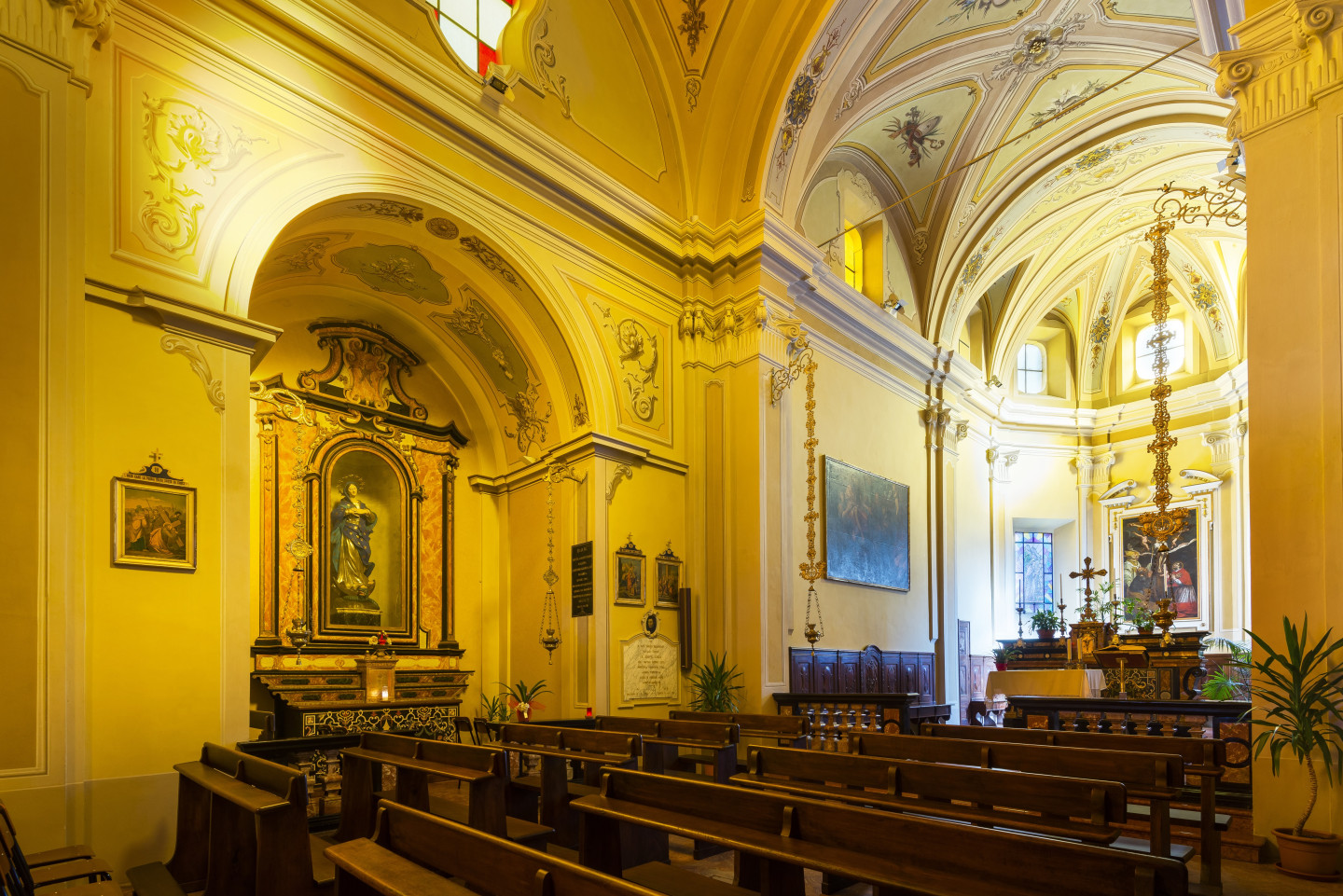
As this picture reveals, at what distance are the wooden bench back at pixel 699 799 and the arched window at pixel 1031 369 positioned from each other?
19118 mm

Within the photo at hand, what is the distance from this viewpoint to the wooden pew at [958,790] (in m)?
3.07

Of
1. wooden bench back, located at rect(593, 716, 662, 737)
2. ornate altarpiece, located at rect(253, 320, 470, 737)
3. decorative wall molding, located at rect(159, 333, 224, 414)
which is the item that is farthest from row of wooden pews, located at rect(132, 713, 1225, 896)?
ornate altarpiece, located at rect(253, 320, 470, 737)

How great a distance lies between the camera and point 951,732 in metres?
5.69

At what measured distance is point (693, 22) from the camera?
10.8 meters

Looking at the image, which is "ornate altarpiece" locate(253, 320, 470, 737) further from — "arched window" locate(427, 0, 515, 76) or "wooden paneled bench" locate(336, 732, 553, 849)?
"wooden paneled bench" locate(336, 732, 553, 849)

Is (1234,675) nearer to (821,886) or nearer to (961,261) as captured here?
(961,261)

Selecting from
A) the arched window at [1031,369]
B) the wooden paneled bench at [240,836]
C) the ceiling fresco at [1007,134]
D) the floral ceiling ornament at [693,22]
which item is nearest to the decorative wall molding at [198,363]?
the wooden paneled bench at [240,836]

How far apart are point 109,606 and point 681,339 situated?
6986mm

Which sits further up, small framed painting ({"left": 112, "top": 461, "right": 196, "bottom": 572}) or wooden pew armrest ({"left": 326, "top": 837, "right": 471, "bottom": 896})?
small framed painting ({"left": 112, "top": 461, "right": 196, "bottom": 572})

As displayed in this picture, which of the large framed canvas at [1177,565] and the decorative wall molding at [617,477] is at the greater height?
the decorative wall molding at [617,477]

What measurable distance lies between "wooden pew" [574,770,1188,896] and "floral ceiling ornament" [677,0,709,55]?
977 centimetres

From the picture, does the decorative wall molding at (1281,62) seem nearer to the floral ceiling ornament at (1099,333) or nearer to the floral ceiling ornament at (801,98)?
the floral ceiling ornament at (801,98)

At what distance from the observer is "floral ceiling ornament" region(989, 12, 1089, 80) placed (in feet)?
39.5

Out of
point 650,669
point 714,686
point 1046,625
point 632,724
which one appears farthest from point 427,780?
point 1046,625
